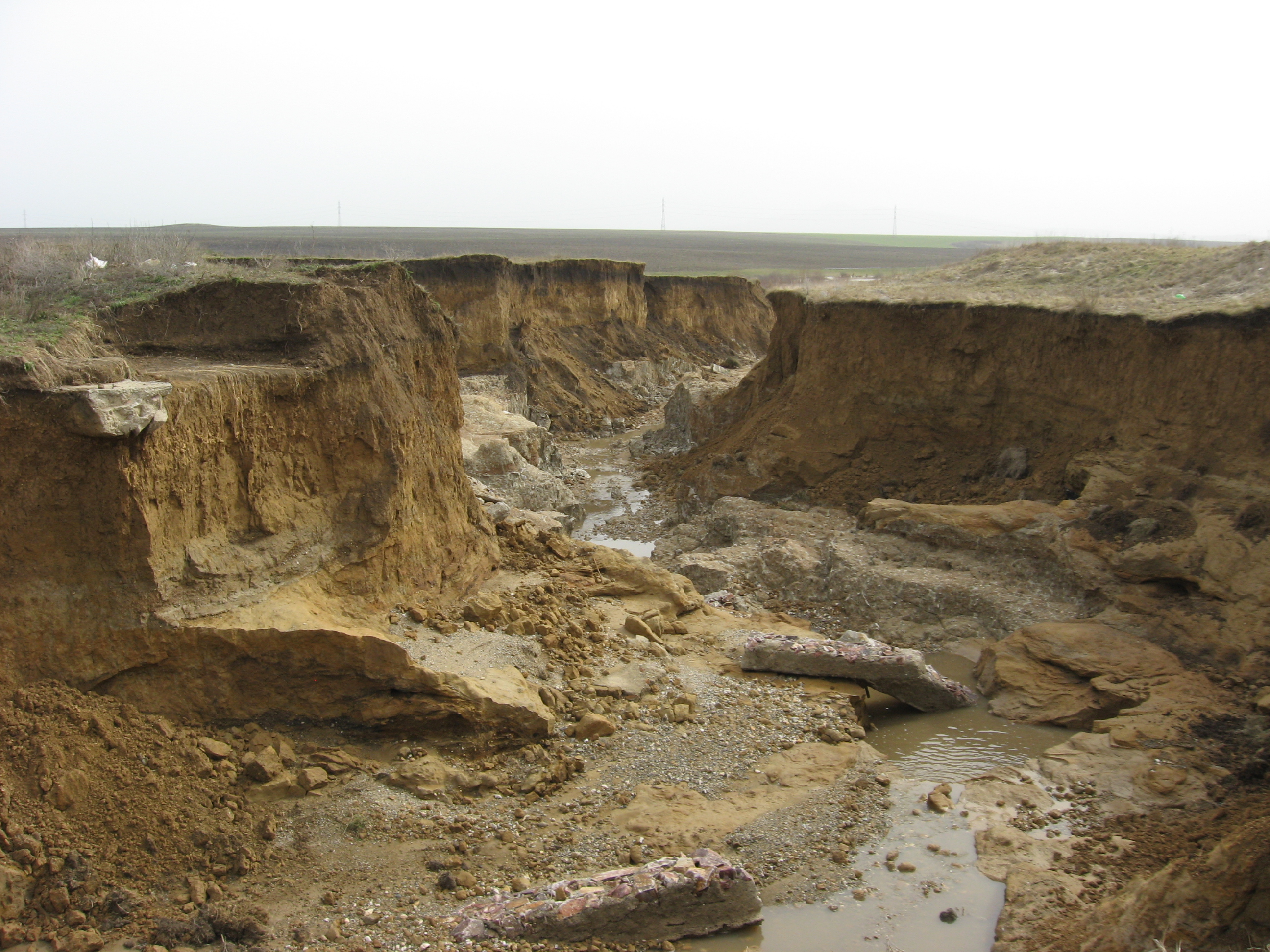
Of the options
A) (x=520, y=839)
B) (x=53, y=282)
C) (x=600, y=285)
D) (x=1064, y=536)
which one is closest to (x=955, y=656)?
(x=1064, y=536)

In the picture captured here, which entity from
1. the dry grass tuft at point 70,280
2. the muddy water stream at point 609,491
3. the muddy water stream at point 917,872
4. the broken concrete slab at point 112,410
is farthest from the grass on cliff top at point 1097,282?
the broken concrete slab at point 112,410

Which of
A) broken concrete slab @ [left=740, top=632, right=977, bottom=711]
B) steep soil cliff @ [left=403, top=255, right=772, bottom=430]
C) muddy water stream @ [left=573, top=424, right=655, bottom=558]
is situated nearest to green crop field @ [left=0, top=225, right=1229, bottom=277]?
steep soil cliff @ [left=403, top=255, right=772, bottom=430]

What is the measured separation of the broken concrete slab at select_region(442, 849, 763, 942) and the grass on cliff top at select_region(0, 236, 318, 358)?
5023 mm

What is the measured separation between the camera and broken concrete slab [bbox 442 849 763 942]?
20.1 ft

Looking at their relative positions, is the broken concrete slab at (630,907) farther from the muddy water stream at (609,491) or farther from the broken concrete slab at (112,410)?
the muddy water stream at (609,491)

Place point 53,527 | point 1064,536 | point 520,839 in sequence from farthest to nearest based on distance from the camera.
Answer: point 1064,536 → point 520,839 → point 53,527

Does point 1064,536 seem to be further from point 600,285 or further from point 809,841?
point 600,285

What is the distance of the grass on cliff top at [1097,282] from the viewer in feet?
45.5

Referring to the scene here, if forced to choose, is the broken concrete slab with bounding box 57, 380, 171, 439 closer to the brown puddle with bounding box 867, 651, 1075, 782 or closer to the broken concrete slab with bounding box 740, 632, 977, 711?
the broken concrete slab with bounding box 740, 632, 977, 711

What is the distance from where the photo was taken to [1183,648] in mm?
10516

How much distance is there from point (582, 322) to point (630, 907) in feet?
91.5

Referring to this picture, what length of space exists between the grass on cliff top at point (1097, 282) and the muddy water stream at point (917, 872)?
7.27 meters

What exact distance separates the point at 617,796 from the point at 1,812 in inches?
168

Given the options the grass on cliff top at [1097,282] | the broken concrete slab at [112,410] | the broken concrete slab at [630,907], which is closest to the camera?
the broken concrete slab at [630,907]
